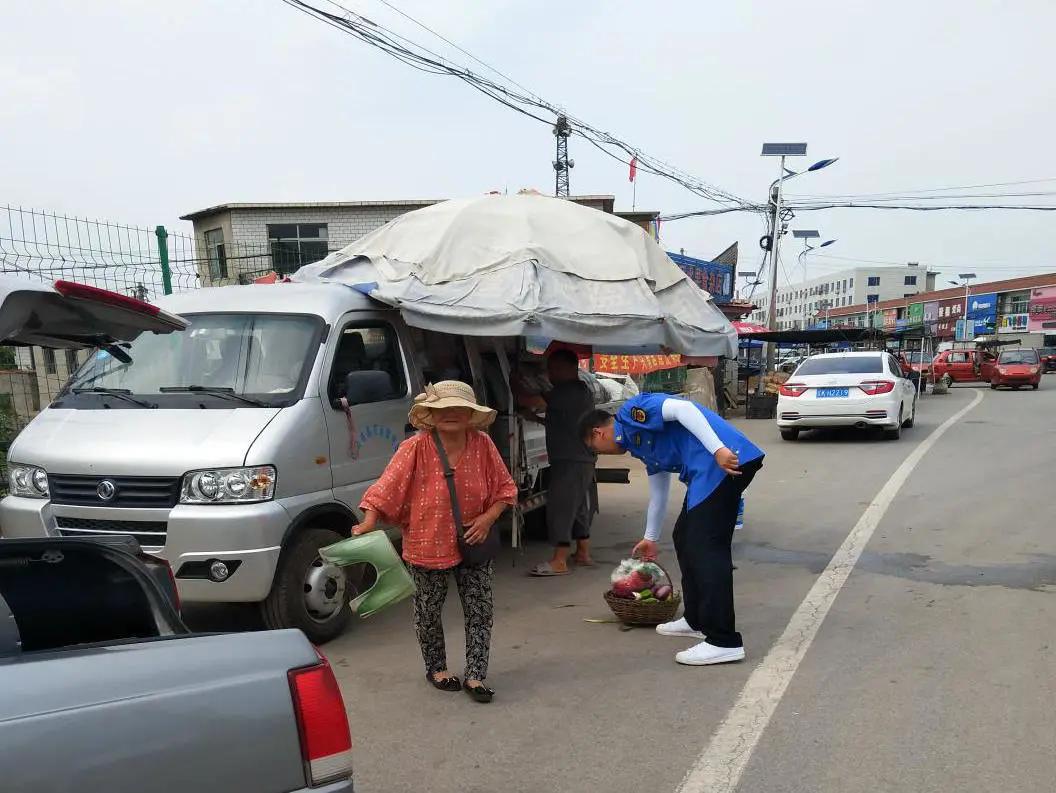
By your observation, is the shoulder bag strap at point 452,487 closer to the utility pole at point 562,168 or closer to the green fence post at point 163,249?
the green fence post at point 163,249

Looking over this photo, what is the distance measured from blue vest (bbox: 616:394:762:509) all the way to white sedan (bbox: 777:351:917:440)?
10.5m

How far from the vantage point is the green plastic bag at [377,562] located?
399 centimetres

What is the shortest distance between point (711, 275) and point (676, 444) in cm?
2367

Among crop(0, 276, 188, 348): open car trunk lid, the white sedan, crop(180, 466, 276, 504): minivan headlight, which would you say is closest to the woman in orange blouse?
crop(180, 466, 276, 504): minivan headlight

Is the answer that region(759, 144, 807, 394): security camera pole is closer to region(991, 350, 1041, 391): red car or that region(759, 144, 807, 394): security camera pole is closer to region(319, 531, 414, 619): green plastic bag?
region(991, 350, 1041, 391): red car

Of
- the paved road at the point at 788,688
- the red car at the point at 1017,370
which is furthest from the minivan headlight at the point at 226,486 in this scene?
the red car at the point at 1017,370

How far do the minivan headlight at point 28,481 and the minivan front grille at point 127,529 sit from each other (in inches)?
12.0

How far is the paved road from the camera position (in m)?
3.44

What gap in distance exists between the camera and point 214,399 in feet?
16.1

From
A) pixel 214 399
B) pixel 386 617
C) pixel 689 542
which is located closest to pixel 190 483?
pixel 214 399

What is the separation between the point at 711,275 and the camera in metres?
27.5

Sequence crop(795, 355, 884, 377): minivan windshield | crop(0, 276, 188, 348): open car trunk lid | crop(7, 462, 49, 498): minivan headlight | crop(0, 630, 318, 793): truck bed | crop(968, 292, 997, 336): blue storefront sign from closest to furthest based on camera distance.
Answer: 1. crop(0, 630, 318, 793): truck bed
2. crop(0, 276, 188, 348): open car trunk lid
3. crop(7, 462, 49, 498): minivan headlight
4. crop(795, 355, 884, 377): minivan windshield
5. crop(968, 292, 997, 336): blue storefront sign

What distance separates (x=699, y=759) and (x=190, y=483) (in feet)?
9.22

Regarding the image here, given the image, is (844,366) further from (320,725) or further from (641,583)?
(320,725)
